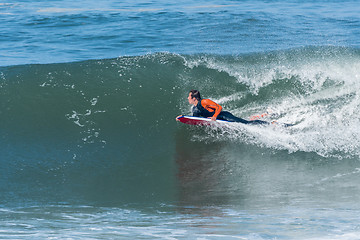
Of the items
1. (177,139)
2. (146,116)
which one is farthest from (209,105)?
(146,116)

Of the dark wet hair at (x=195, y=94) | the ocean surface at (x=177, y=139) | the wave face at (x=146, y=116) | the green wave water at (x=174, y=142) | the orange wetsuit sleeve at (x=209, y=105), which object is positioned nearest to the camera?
the ocean surface at (x=177, y=139)

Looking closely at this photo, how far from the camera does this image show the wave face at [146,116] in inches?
319

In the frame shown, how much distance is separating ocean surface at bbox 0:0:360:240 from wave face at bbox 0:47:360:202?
41mm

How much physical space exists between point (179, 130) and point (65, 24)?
12.7 meters

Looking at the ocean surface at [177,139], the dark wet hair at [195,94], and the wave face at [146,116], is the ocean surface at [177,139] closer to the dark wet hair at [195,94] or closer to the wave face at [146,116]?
the wave face at [146,116]

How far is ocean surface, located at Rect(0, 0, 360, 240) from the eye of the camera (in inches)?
228

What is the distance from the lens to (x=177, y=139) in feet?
32.4

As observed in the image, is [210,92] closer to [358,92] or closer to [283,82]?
[283,82]

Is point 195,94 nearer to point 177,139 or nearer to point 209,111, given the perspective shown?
point 209,111

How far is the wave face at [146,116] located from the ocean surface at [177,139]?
41 millimetres

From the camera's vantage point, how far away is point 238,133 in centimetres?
971

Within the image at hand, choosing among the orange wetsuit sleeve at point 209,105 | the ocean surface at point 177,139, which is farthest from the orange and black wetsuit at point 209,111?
the ocean surface at point 177,139

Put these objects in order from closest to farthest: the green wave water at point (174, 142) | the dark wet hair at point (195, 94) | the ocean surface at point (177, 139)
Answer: the ocean surface at point (177, 139) < the green wave water at point (174, 142) < the dark wet hair at point (195, 94)

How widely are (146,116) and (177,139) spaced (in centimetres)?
136
